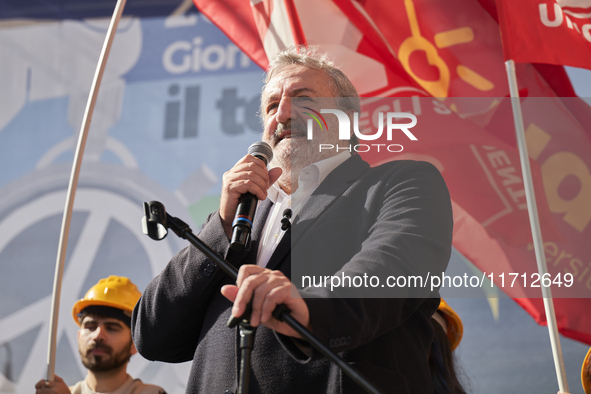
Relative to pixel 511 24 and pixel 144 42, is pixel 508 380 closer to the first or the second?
A: pixel 511 24

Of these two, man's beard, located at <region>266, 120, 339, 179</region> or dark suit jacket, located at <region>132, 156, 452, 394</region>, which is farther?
man's beard, located at <region>266, 120, 339, 179</region>

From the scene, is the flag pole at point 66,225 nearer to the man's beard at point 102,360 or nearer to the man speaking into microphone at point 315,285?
the man's beard at point 102,360

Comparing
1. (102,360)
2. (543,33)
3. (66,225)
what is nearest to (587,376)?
(543,33)

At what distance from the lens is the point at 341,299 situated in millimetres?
998

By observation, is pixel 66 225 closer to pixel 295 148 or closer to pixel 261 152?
pixel 295 148

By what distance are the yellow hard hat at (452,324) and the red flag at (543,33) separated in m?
1.35

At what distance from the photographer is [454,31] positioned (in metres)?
3.43

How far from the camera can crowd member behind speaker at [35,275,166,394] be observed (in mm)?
3215

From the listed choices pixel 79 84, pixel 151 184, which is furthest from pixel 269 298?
pixel 79 84

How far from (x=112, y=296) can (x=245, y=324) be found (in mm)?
2862

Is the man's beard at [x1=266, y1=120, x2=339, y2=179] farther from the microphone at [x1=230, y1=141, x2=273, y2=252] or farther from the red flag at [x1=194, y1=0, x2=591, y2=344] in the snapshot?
the red flag at [x1=194, y1=0, x2=591, y2=344]

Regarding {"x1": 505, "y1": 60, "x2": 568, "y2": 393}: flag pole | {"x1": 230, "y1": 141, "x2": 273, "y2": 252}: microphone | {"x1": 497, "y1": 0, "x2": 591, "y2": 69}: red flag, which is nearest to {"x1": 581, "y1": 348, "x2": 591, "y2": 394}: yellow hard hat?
{"x1": 505, "y1": 60, "x2": 568, "y2": 393}: flag pole

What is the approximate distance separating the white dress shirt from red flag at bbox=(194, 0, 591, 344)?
1720 millimetres

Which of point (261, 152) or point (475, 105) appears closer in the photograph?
point (261, 152)
